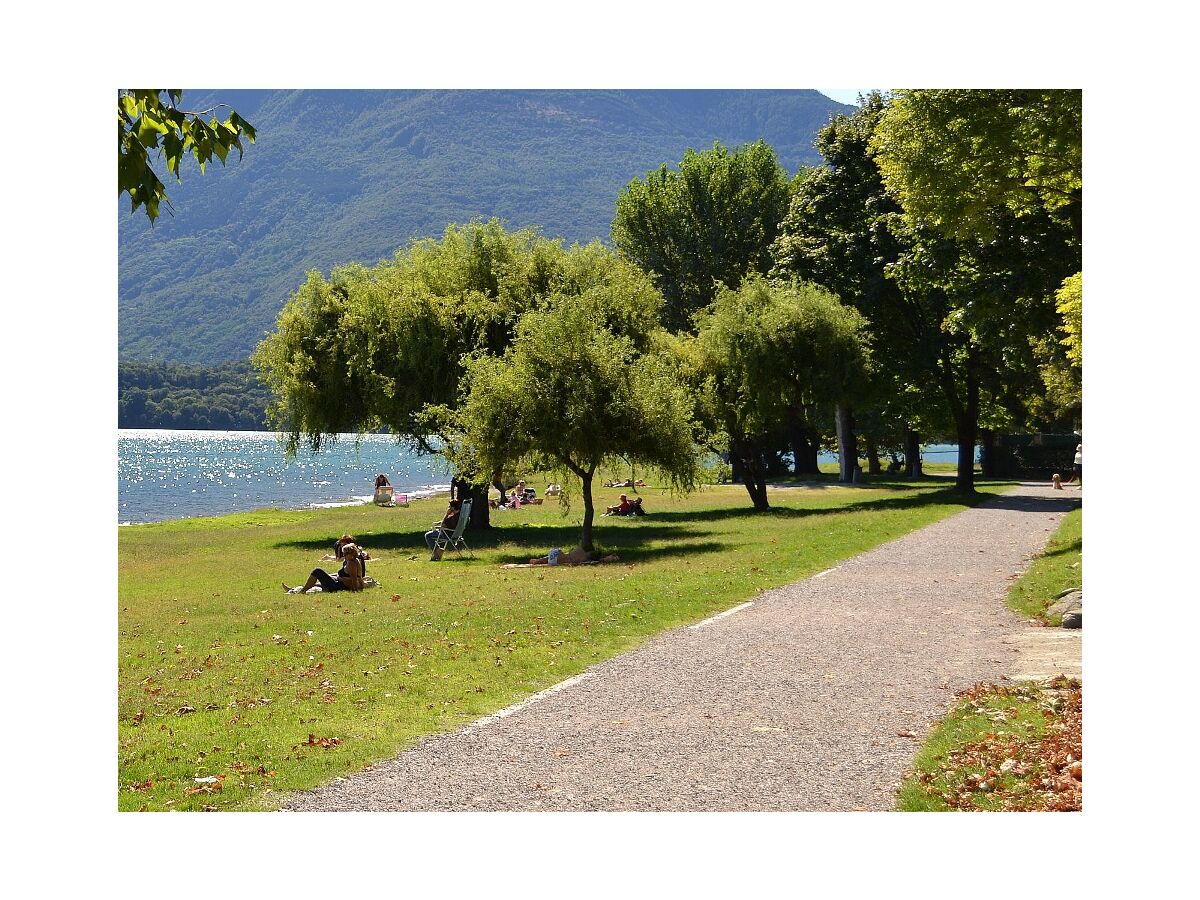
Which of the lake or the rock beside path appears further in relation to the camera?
the lake

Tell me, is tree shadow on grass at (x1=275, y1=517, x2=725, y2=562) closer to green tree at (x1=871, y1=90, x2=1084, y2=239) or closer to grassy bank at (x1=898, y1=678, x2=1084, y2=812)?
green tree at (x1=871, y1=90, x2=1084, y2=239)

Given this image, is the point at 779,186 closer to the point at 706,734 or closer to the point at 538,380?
the point at 538,380

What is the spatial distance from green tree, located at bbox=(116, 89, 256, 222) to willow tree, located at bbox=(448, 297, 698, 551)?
16.6 metres

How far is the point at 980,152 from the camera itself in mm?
16750

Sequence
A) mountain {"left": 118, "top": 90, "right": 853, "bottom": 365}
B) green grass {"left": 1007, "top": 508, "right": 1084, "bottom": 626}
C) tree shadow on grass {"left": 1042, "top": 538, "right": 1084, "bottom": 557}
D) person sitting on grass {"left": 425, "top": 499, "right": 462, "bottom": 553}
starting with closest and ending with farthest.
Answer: green grass {"left": 1007, "top": 508, "right": 1084, "bottom": 626}
tree shadow on grass {"left": 1042, "top": 538, "right": 1084, "bottom": 557}
person sitting on grass {"left": 425, "top": 499, "right": 462, "bottom": 553}
mountain {"left": 118, "top": 90, "right": 853, "bottom": 365}

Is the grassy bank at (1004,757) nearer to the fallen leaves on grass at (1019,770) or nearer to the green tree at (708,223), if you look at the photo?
the fallen leaves on grass at (1019,770)

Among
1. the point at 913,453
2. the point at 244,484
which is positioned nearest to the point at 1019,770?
the point at 913,453

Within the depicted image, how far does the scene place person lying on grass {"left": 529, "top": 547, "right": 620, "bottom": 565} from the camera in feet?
74.9

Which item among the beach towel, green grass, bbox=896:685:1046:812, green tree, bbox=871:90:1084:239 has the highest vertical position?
green tree, bbox=871:90:1084:239

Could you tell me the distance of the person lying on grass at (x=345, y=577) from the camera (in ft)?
62.3

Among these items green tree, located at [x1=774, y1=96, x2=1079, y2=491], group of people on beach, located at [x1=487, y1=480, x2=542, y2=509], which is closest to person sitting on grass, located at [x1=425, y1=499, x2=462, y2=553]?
green tree, located at [x1=774, y1=96, x2=1079, y2=491]

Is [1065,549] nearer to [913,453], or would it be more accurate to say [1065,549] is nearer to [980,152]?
[980,152]

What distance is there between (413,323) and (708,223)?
32841 mm
